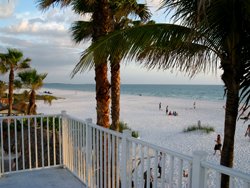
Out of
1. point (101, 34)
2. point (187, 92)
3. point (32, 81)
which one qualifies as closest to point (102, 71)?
point (101, 34)

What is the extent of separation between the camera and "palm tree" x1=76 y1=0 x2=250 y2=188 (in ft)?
11.6

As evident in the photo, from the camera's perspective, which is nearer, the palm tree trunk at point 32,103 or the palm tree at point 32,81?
the palm tree trunk at point 32,103

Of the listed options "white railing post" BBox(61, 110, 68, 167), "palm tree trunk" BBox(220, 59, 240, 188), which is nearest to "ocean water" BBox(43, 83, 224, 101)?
"white railing post" BBox(61, 110, 68, 167)

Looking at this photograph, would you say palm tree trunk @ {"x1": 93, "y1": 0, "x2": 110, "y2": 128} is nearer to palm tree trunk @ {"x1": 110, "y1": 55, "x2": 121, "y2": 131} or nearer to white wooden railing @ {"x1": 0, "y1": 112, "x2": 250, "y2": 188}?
white wooden railing @ {"x1": 0, "y1": 112, "x2": 250, "y2": 188}

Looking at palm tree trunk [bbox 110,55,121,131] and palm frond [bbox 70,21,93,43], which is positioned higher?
palm frond [bbox 70,21,93,43]

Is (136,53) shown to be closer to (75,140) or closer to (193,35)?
(193,35)

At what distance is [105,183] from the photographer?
380 centimetres

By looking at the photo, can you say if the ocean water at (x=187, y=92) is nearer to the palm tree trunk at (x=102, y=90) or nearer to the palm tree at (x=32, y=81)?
the palm tree at (x=32, y=81)

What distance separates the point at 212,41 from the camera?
3.87 m

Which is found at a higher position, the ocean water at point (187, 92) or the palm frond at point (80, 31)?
the palm frond at point (80, 31)

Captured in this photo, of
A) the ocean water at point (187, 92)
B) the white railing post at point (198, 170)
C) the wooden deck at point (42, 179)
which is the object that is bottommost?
the ocean water at point (187, 92)

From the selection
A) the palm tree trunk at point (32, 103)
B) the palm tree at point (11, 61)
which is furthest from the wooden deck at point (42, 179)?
the palm tree at point (11, 61)

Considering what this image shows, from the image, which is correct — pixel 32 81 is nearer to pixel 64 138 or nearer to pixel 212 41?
pixel 64 138

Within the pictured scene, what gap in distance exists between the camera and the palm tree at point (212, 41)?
3.54 m
